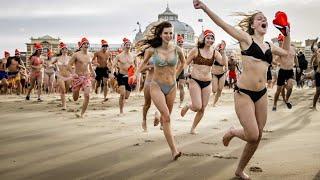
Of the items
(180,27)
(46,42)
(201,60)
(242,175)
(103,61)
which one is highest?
(180,27)

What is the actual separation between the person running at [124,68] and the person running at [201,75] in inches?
136

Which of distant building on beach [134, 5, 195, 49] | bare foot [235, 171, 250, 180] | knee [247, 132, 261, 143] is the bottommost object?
bare foot [235, 171, 250, 180]

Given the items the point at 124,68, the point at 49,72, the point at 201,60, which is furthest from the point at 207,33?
the point at 49,72

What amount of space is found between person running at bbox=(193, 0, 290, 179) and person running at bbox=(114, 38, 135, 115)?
22.3 feet

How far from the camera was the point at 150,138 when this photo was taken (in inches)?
280

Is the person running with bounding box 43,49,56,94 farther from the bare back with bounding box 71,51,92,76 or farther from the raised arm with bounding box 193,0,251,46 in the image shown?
the raised arm with bounding box 193,0,251,46

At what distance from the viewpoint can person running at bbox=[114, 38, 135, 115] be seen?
11.2 m

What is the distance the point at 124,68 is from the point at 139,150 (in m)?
5.94

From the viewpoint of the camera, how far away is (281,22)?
460 cm

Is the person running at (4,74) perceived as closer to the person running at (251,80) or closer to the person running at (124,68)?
the person running at (124,68)

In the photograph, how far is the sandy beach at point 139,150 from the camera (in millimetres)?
4637

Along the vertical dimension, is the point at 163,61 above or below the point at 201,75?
above

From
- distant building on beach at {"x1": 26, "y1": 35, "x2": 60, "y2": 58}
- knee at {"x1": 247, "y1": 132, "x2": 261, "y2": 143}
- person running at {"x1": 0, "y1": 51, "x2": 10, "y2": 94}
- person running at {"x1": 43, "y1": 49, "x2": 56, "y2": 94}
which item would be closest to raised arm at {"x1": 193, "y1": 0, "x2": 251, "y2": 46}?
knee at {"x1": 247, "y1": 132, "x2": 261, "y2": 143}

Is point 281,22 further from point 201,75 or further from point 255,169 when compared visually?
point 201,75
